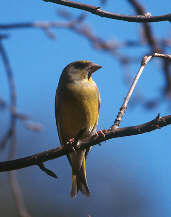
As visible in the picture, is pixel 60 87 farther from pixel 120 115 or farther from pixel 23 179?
pixel 23 179

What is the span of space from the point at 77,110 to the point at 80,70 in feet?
2.55

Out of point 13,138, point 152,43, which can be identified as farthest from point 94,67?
point 13,138

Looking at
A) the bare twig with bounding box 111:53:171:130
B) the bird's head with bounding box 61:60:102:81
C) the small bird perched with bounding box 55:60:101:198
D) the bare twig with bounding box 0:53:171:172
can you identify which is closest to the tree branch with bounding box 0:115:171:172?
the bare twig with bounding box 0:53:171:172

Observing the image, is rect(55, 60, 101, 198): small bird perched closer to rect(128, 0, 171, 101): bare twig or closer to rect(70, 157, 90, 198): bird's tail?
rect(70, 157, 90, 198): bird's tail

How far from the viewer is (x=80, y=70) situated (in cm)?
531

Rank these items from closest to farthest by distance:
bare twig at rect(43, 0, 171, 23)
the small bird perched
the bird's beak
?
bare twig at rect(43, 0, 171, 23), the small bird perched, the bird's beak

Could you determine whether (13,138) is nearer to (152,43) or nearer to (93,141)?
(93,141)

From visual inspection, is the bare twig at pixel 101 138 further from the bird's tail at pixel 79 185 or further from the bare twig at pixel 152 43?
the bird's tail at pixel 79 185

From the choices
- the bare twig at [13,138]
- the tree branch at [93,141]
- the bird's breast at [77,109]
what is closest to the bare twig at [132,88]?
the tree branch at [93,141]

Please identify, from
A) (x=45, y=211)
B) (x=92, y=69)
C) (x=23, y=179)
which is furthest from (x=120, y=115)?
(x=23, y=179)

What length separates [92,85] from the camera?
507 centimetres

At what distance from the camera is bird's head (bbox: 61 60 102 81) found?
5.20m

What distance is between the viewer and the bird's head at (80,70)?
5199 mm

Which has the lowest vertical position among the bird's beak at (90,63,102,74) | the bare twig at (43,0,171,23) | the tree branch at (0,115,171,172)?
the tree branch at (0,115,171,172)
